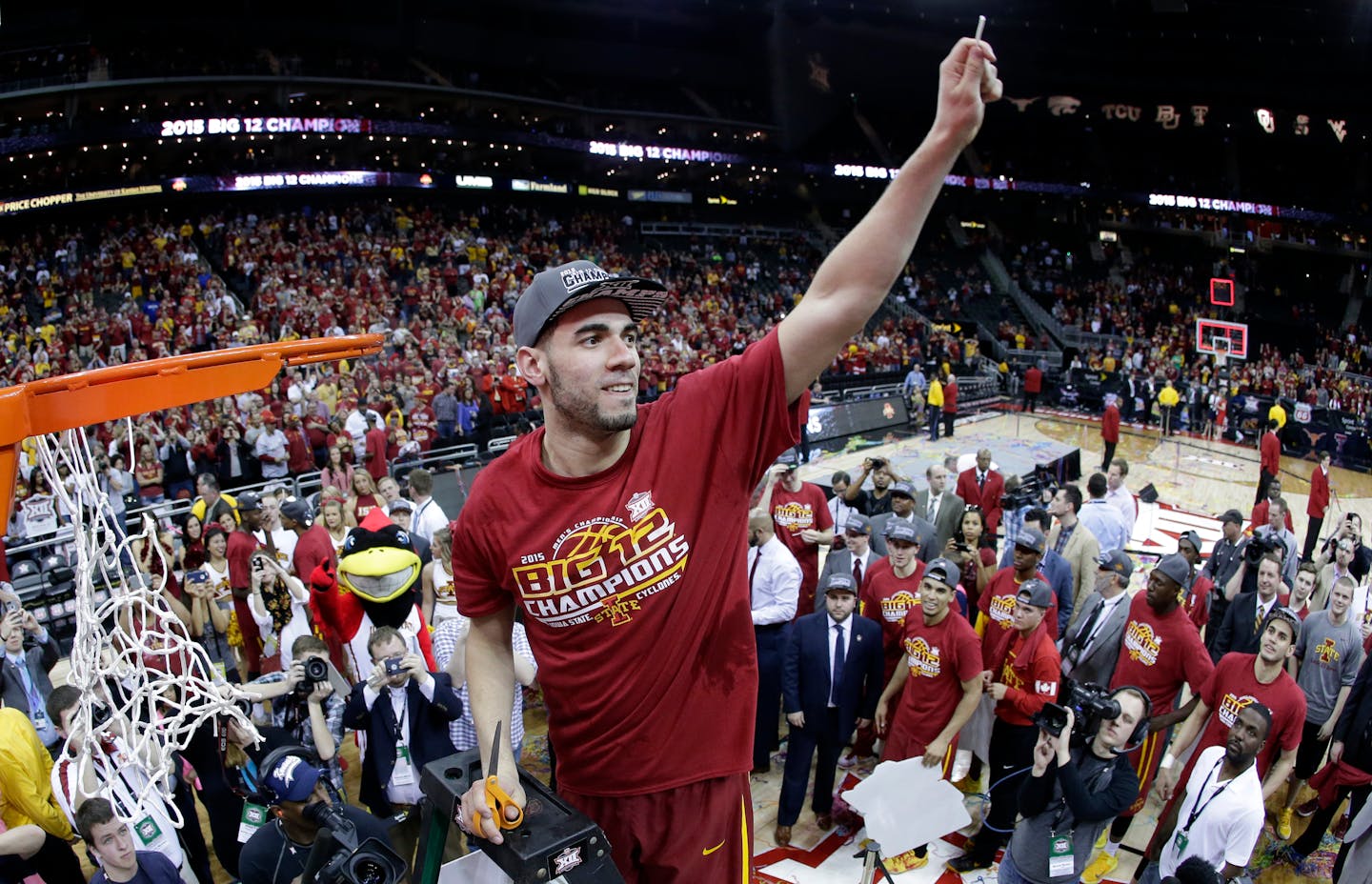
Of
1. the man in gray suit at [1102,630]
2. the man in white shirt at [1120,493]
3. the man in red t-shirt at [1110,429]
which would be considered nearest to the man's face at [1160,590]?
the man in gray suit at [1102,630]

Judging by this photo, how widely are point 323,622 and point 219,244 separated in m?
21.3

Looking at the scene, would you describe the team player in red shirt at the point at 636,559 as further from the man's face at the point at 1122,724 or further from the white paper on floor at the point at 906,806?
the man's face at the point at 1122,724

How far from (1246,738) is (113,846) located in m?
5.13

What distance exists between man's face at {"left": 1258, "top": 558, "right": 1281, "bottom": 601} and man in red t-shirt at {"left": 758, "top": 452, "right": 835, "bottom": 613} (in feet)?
10.6

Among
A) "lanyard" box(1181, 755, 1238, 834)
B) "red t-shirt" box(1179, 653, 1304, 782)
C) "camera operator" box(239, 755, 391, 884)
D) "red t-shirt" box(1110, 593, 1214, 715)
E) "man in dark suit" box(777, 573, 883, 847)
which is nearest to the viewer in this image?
"camera operator" box(239, 755, 391, 884)

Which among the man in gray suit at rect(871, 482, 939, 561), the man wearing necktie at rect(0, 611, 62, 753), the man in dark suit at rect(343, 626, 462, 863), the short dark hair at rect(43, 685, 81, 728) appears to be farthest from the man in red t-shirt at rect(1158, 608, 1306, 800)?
the man wearing necktie at rect(0, 611, 62, 753)

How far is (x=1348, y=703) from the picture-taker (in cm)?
601

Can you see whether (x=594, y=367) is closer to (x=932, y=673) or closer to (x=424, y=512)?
(x=932, y=673)

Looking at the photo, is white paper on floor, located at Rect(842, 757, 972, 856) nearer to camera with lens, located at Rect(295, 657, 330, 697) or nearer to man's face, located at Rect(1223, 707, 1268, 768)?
man's face, located at Rect(1223, 707, 1268, 768)

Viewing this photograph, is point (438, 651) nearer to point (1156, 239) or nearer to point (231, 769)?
point (231, 769)

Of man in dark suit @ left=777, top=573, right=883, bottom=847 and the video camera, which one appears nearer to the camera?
the video camera

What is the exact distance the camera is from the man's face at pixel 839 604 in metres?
6.16

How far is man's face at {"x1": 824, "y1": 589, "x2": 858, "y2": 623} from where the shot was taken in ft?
20.2

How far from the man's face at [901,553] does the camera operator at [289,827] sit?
3.91 m
